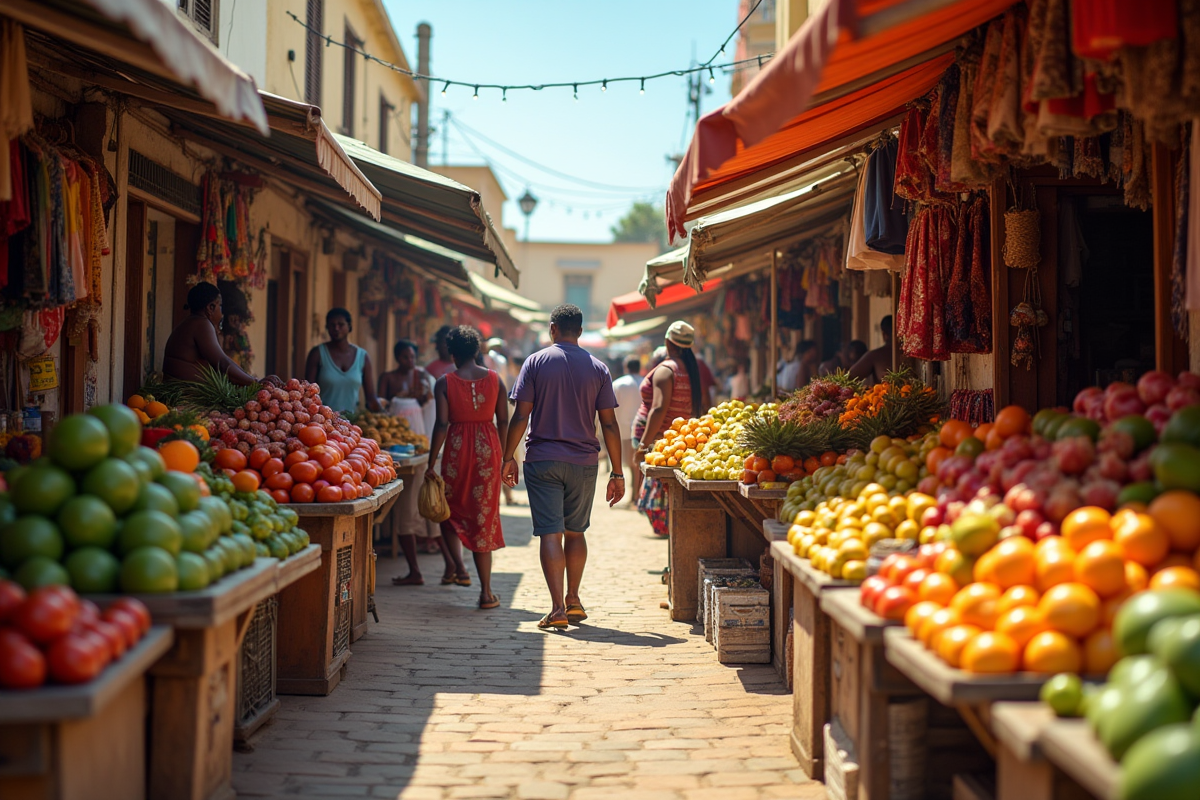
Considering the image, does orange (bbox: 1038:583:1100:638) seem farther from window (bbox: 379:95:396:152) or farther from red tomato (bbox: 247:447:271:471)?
window (bbox: 379:95:396:152)

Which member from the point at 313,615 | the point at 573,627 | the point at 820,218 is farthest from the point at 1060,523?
the point at 820,218

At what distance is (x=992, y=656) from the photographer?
9.14ft

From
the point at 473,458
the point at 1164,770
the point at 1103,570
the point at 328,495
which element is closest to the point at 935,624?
the point at 1103,570

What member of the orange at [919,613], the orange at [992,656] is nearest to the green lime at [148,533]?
the orange at [919,613]

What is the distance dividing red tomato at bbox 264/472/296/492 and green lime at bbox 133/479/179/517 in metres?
1.99

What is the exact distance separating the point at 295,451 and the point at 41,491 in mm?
2614

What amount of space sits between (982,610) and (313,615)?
3756mm

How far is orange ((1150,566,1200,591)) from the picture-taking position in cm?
Answer: 274

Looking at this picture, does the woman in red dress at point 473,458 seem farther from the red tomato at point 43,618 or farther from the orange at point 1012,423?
the red tomato at point 43,618

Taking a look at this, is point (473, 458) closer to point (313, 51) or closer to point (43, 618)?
point (43, 618)

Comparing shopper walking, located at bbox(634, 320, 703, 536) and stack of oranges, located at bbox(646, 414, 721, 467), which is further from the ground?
shopper walking, located at bbox(634, 320, 703, 536)

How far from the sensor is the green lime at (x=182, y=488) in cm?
370

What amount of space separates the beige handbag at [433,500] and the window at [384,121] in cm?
1185

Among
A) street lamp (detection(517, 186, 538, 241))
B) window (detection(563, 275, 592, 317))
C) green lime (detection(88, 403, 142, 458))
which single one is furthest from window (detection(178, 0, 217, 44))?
window (detection(563, 275, 592, 317))
